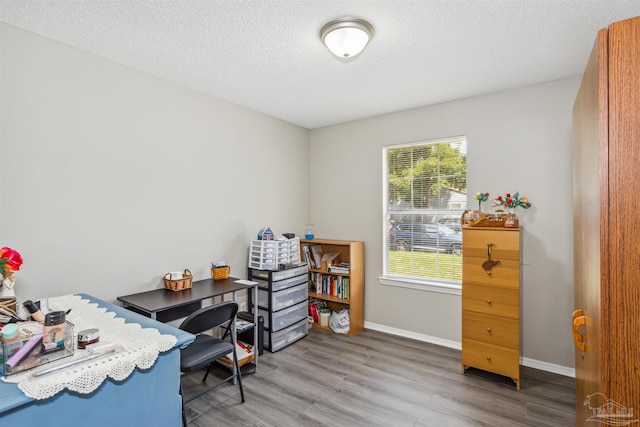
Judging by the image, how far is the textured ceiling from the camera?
70.3 inches

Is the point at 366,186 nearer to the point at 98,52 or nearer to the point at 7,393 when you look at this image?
the point at 98,52

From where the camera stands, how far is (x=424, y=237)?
3.55m

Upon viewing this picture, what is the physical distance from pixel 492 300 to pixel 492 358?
488 millimetres

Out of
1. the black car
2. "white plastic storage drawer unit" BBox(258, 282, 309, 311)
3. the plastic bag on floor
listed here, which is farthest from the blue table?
the black car

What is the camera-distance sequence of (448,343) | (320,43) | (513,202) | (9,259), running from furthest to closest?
(448,343) < (513,202) < (320,43) < (9,259)

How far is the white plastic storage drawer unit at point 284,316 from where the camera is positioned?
320 cm

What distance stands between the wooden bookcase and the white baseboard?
0.25 m

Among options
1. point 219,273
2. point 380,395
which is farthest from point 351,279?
point 219,273

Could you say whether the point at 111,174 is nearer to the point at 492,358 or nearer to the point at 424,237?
the point at 424,237

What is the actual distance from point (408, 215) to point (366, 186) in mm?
624

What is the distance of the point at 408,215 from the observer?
144 inches

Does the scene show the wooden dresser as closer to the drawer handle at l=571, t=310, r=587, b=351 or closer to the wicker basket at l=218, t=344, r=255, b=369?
the drawer handle at l=571, t=310, r=587, b=351

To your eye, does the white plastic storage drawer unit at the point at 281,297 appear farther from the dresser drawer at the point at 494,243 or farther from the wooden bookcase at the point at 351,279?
the dresser drawer at the point at 494,243

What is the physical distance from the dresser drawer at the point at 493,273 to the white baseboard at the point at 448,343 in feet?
3.04
